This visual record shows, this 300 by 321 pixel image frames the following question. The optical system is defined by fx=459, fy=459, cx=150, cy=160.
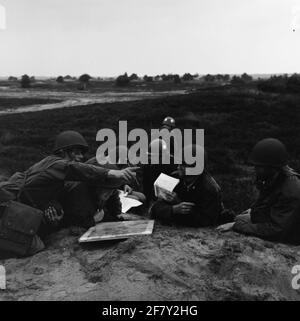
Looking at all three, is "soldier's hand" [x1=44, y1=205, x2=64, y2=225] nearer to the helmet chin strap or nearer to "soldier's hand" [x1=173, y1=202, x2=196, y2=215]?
"soldier's hand" [x1=173, y1=202, x2=196, y2=215]

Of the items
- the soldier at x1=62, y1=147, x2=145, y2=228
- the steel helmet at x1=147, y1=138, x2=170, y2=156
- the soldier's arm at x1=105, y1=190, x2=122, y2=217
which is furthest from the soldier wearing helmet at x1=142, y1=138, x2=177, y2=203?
the soldier at x1=62, y1=147, x2=145, y2=228

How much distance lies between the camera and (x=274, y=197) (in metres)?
5.27

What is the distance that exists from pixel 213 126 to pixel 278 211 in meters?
12.5

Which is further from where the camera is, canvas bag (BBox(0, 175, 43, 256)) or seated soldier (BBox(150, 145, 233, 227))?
seated soldier (BBox(150, 145, 233, 227))

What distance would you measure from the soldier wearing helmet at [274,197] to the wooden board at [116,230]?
4.15 ft

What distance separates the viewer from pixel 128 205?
7141 mm

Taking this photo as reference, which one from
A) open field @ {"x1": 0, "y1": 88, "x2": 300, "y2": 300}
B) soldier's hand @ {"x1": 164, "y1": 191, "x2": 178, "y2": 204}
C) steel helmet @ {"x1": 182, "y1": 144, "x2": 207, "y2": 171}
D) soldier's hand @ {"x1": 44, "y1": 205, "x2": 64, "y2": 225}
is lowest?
open field @ {"x1": 0, "y1": 88, "x2": 300, "y2": 300}

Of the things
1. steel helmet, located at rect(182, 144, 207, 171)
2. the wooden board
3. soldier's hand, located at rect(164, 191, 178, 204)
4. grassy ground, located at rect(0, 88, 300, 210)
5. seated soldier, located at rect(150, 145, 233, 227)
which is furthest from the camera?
grassy ground, located at rect(0, 88, 300, 210)

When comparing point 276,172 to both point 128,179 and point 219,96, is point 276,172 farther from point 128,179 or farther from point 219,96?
point 219,96

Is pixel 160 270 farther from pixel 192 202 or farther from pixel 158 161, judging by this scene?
pixel 158 161

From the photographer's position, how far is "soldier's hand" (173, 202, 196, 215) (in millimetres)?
5809

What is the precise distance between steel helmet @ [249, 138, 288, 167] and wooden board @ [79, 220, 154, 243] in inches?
60.5
